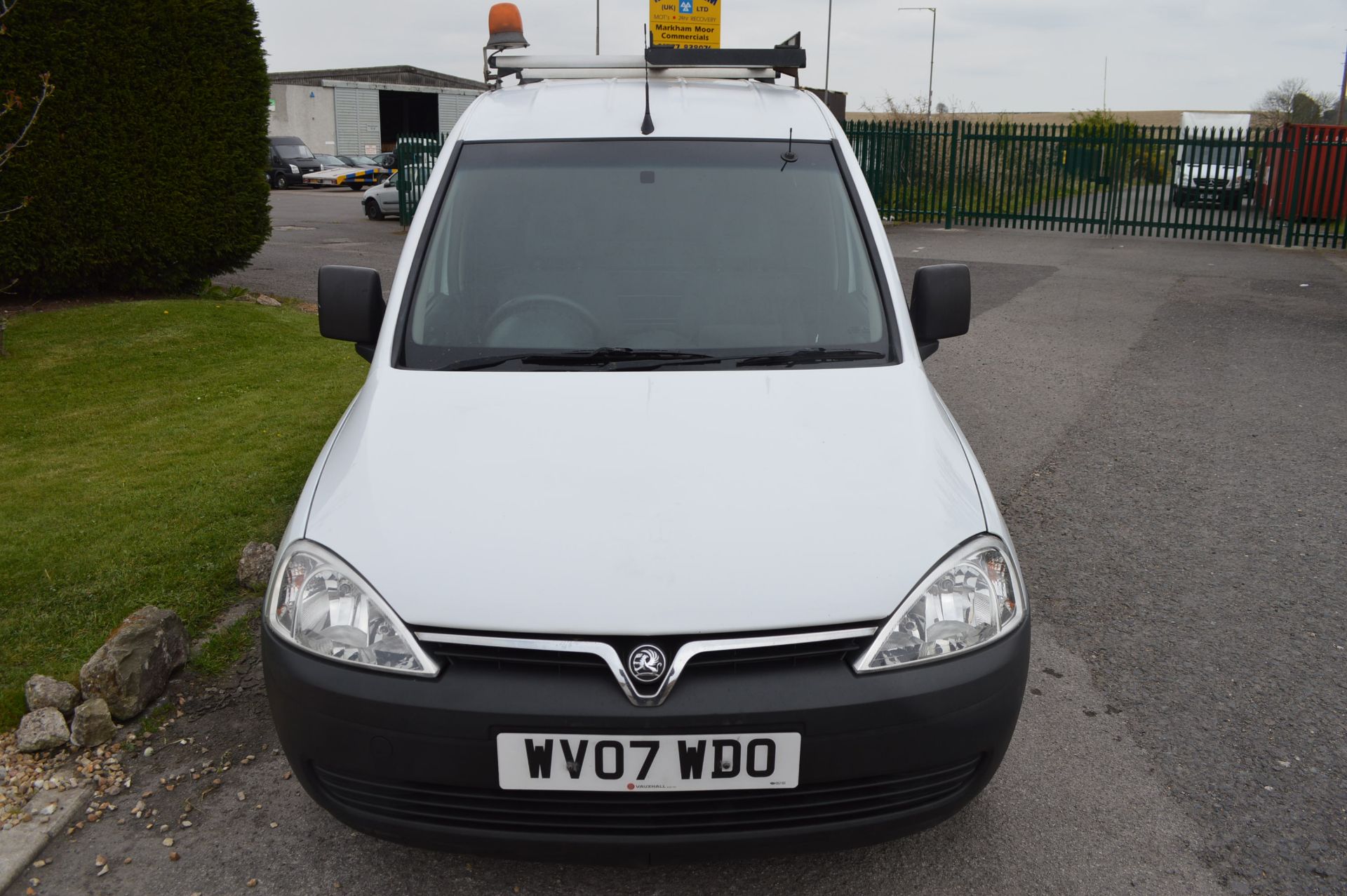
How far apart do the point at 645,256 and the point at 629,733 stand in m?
1.69

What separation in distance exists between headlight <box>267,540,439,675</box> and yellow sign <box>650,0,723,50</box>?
1166cm

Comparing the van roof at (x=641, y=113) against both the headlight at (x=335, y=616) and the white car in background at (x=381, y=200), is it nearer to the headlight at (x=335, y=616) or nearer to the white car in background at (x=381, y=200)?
the headlight at (x=335, y=616)

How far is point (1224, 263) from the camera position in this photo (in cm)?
1639

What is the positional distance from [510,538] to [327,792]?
69 cm

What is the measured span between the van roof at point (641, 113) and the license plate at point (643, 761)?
2.15 meters

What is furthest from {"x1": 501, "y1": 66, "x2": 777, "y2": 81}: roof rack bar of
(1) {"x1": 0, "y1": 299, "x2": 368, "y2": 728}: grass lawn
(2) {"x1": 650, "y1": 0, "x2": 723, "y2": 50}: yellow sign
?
(2) {"x1": 650, "y1": 0, "x2": 723, "y2": 50}: yellow sign

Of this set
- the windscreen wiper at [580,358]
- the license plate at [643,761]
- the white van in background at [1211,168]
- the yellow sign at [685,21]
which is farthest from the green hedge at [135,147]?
the white van in background at [1211,168]

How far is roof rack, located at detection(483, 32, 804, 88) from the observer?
4.07m

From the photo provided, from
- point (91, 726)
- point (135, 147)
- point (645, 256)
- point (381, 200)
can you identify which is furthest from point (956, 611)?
point (381, 200)

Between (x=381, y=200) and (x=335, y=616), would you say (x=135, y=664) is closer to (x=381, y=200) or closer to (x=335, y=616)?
(x=335, y=616)

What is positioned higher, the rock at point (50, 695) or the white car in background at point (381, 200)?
the white car in background at point (381, 200)

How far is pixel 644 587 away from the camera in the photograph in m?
2.26

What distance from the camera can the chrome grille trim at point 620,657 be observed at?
218 cm

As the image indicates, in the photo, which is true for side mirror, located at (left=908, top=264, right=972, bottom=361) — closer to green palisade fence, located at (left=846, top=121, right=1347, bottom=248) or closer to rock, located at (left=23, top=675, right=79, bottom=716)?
rock, located at (left=23, top=675, right=79, bottom=716)
